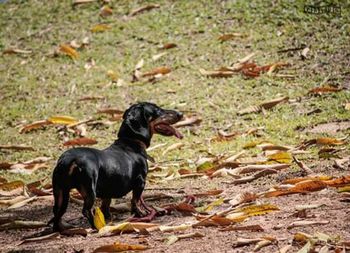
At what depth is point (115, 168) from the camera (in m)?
5.64

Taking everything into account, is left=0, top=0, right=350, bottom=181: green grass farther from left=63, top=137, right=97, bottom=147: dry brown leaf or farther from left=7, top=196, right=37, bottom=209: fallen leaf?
left=7, top=196, right=37, bottom=209: fallen leaf

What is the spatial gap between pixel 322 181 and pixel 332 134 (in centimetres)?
278

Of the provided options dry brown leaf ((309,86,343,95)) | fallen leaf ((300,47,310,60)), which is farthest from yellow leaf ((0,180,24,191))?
fallen leaf ((300,47,310,60))

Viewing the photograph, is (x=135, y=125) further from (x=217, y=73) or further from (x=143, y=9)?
(x=143, y=9)

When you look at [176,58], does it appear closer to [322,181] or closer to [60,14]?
[60,14]

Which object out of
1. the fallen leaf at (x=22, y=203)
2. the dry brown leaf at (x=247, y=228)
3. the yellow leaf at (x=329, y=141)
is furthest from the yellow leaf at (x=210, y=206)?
the yellow leaf at (x=329, y=141)

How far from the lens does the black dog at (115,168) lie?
5242mm

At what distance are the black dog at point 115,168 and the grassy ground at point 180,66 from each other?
2455 millimetres

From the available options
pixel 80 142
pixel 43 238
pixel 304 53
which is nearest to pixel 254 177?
pixel 43 238

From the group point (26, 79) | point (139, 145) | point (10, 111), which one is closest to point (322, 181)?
point (139, 145)

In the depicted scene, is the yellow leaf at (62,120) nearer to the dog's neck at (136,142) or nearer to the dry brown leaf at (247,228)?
the dog's neck at (136,142)

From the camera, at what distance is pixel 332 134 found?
8719 millimetres

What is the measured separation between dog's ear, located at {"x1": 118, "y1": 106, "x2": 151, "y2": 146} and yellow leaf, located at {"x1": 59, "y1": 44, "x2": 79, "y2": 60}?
25.6ft

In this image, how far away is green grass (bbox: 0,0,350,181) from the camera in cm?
1002
